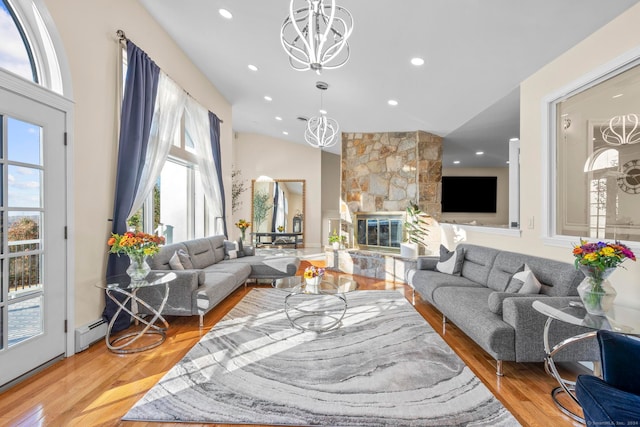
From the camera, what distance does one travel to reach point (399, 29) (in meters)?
2.98

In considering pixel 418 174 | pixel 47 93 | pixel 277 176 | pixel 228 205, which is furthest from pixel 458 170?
pixel 47 93

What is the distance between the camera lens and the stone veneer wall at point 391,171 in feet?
19.4

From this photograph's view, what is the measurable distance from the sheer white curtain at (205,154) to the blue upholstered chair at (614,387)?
210 inches

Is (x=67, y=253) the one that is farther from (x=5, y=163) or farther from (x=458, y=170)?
(x=458, y=170)

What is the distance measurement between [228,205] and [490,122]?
534cm

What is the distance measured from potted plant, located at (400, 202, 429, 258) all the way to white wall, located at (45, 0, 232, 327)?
4761 mm

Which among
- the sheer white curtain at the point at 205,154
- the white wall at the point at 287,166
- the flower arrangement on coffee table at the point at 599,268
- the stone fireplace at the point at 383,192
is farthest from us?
the white wall at the point at 287,166

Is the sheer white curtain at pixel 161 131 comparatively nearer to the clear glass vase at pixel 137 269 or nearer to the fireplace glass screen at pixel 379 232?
the clear glass vase at pixel 137 269

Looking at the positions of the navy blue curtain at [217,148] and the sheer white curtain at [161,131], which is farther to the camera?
the navy blue curtain at [217,148]

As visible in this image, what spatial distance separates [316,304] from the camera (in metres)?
4.01

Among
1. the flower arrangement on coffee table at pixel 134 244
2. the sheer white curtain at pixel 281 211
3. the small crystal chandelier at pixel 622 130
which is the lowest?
the flower arrangement on coffee table at pixel 134 244

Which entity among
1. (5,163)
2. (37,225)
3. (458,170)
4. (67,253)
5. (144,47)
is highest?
(144,47)

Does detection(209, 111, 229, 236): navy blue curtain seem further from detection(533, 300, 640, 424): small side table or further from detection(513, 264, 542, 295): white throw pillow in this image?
detection(533, 300, 640, 424): small side table

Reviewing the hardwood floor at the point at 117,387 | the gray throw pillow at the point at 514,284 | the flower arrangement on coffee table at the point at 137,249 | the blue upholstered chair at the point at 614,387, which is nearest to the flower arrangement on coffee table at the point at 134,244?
the flower arrangement on coffee table at the point at 137,249
